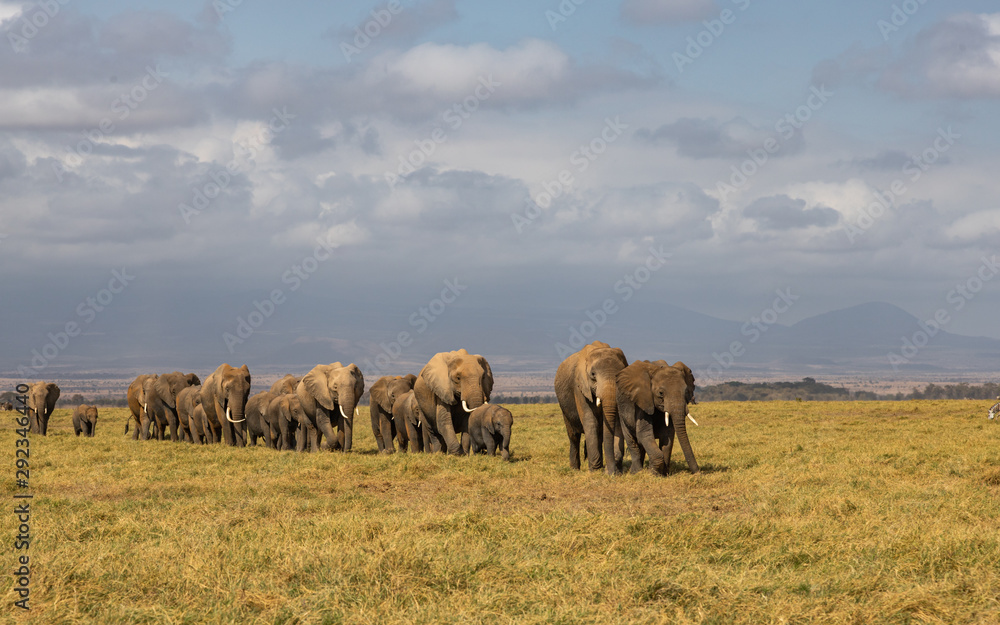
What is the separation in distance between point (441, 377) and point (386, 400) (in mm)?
5083

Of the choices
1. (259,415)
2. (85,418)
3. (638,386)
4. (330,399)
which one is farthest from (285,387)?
(638,386)

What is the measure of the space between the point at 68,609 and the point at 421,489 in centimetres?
915

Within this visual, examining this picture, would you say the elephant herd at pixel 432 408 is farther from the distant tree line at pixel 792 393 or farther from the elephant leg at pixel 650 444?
the distant tree line at pixel 792 393

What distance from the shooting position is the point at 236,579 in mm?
9477

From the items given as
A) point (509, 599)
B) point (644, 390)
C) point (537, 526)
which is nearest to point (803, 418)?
point (644, 390)

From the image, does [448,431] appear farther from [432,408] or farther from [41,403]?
[41,403]

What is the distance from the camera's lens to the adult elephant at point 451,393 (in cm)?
2364

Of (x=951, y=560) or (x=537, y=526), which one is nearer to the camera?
(x=951, y=560)

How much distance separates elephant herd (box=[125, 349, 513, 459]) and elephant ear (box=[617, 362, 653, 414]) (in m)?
Answer: 4.29

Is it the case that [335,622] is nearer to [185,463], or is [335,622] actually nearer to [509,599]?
[509,599]

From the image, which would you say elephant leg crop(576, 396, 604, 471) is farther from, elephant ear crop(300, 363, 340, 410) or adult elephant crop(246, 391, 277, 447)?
adult elephant crop(246, 391, 277, 447)

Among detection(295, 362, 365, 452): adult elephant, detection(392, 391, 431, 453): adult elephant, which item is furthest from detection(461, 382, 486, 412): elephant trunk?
detection(295, 362, 365, 452): adult elephant

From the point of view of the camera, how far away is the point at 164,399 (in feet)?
119

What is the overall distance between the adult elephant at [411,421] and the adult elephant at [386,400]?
484mm
